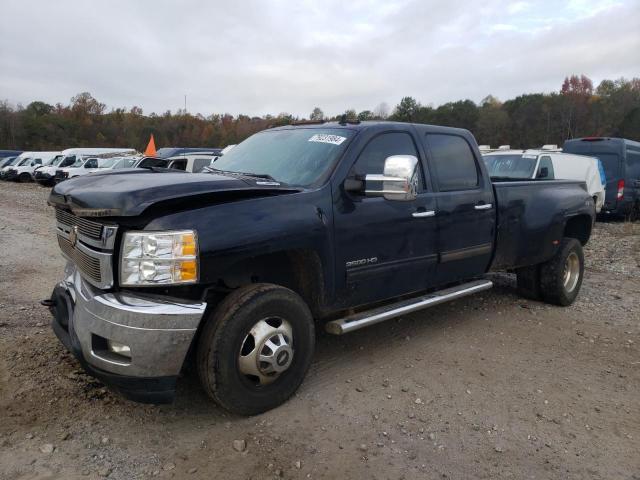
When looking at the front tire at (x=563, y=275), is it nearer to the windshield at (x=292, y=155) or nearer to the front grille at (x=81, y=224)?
the windshield at (x=292, y=155)

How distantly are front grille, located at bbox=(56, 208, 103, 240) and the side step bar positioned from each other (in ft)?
5.37

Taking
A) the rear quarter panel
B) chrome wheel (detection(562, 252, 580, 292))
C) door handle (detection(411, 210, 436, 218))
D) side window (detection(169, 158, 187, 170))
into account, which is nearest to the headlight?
door handle (detection(411, 210, 436, 218))

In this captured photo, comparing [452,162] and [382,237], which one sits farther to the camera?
[452,162]

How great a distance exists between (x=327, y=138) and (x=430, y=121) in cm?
4641

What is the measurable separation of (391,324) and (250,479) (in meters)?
2.64

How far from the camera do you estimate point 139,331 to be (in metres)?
2.69

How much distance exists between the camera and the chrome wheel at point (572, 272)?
5898 millimetres

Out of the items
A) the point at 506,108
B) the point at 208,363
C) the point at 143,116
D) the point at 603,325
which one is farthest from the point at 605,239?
the point at 143,116

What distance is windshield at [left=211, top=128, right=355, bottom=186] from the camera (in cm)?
373

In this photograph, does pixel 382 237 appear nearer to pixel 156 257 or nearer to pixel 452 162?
pixel 452 162

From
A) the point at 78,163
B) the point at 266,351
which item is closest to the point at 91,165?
the point at 78,163

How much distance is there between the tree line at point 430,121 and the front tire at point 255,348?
31.6 meters

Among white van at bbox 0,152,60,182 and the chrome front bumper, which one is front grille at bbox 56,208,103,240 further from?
white van at bbox 0,152,60,182

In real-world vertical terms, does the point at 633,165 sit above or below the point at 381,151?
below
